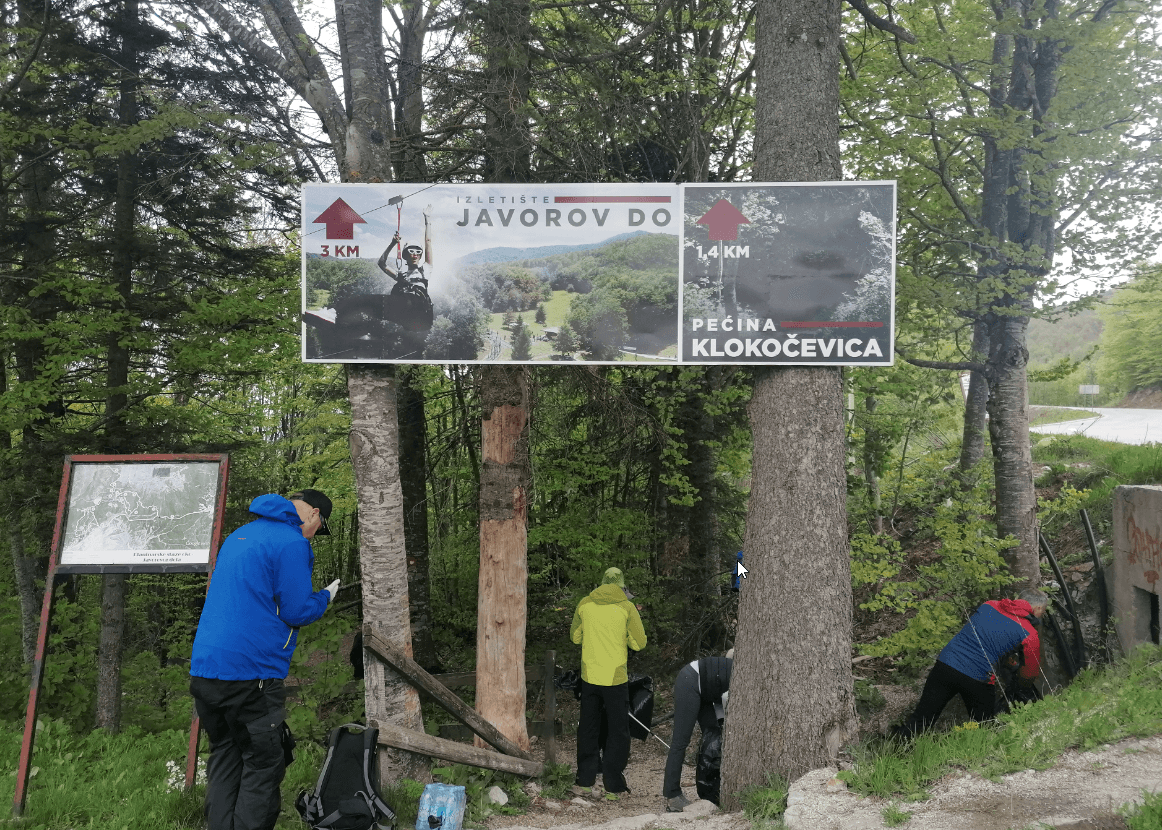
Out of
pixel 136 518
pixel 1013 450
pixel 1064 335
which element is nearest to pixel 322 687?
pixel 136 518

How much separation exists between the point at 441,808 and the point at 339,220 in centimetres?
407

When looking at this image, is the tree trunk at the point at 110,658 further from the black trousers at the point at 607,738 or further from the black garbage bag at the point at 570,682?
the black trousers at the point at 607,738

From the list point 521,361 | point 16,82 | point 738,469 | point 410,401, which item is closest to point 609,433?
point 738,469

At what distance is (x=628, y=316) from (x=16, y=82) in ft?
24.8

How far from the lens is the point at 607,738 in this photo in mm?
6648

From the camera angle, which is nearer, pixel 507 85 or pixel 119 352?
pixel 507 85

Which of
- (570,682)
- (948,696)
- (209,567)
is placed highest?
(209,567)

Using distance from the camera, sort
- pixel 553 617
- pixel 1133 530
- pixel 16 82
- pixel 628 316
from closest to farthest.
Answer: pixel 628 316 < pixel 1133 530 < pixel 16 82 < pixel 553 617

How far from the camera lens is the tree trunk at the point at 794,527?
17.1 feet

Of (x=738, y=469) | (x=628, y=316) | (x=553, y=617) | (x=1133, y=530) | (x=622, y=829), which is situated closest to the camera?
(x=622, y=829)

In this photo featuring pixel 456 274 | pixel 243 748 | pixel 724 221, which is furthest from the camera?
pixel 456 274

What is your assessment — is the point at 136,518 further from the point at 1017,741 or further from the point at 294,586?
the point at 1017,741

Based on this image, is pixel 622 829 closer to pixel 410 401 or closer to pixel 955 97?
pixel 410 401

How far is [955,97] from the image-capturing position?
10.3 metres
